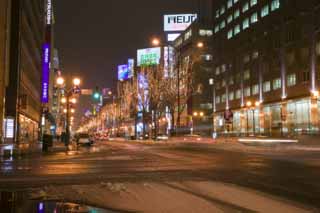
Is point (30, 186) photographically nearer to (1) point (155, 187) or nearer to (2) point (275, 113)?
(1) point (155, 187)

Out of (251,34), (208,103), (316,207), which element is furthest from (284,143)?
(208,103)

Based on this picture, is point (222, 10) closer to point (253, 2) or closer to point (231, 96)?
point (253, 2)

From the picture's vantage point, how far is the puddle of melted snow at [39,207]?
895 cm

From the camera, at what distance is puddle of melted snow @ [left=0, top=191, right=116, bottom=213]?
29.4 feet

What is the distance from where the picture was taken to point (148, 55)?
7057 inches

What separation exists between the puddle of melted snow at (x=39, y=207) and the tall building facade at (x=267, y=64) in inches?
2295

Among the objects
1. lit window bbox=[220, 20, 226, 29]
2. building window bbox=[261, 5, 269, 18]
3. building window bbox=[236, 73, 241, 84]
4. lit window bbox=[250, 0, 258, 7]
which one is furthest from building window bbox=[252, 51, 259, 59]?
lit window bbox=[220, 20, 226, 29]

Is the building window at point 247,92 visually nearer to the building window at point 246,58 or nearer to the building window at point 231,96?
the building window at point 246,58

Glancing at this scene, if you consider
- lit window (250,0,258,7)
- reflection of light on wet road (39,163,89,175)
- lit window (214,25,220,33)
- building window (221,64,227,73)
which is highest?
lit window (250,0,258,7)

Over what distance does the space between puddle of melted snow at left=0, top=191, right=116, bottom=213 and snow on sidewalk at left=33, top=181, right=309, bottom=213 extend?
0.41m

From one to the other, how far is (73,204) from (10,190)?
3292 millimetres

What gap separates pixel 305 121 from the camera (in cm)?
7569

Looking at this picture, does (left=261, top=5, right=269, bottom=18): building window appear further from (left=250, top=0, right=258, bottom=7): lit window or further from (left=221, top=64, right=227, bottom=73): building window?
(left=221, top=64, right=227, bottom=73): building window

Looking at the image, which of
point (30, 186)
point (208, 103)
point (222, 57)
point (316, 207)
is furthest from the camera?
point (208, 103)
